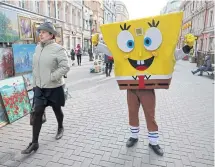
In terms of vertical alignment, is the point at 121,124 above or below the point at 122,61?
below

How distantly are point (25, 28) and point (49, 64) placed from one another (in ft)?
7.03

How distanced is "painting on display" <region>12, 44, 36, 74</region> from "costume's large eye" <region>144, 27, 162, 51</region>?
9.49ft

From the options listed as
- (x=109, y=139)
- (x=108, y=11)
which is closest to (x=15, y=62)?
(x=109, y=139)

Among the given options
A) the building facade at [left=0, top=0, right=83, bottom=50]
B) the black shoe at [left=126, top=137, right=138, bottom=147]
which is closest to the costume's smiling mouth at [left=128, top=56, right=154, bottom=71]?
the black shoe at [left=126, top=137, right=138, bottom=147]

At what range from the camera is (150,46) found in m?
2.50

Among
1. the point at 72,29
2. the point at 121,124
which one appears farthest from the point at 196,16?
the point at 121,124

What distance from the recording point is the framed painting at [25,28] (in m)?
4.14

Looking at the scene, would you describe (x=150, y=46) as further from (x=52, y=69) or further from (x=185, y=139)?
(x=185, y=139)

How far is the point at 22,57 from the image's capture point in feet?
14.0

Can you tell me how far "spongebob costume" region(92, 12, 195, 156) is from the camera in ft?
7.98

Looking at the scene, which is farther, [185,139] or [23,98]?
[23,98]

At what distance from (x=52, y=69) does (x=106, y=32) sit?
3.02 feet

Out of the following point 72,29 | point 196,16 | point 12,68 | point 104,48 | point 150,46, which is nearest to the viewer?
point 150,46

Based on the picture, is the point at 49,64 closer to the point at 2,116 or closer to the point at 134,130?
the point at 134,130
